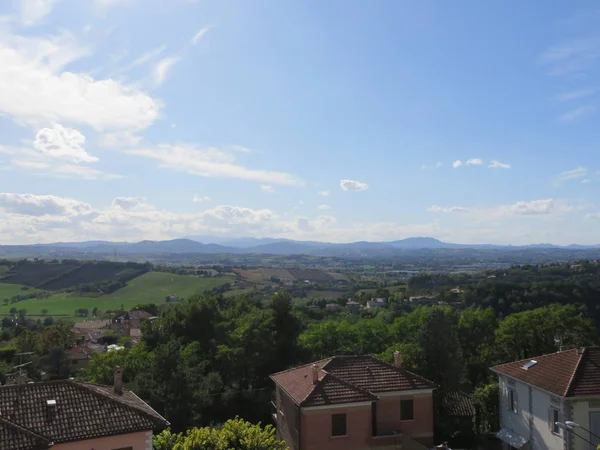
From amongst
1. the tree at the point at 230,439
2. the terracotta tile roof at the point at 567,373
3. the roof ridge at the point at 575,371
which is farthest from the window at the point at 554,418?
A: the tree at the point at 230,439

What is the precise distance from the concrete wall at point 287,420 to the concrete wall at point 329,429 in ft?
2.01

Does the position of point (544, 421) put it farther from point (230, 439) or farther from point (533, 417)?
point (230, 439)

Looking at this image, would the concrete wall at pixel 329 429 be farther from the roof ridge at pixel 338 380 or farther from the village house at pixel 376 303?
the village house at pixel 376 303

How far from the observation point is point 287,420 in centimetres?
2288

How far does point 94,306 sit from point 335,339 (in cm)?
9256

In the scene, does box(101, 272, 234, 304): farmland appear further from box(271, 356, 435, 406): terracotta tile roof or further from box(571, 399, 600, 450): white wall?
box(571, 399, 600, 450): white wall

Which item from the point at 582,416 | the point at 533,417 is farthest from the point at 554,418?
the point at 533,417

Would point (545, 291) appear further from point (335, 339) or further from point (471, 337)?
point (335, 339)

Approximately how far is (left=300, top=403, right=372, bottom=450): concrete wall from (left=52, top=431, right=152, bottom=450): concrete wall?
6498 millimetres

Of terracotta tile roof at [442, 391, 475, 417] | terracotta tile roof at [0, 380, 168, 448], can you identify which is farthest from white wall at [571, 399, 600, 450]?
terracotta tile roof at [0, 380, 168, 448]

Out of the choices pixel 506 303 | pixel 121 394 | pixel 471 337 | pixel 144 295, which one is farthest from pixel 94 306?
pixel 121 394

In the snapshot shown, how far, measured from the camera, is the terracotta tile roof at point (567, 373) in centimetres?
2117

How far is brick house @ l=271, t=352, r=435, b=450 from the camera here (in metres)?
20.5

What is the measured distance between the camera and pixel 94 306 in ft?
385
